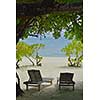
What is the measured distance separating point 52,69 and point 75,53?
155mm

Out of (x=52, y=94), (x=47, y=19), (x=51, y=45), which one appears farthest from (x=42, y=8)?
(x=52, y=94)

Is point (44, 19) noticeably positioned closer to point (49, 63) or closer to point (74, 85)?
point (49, 63)

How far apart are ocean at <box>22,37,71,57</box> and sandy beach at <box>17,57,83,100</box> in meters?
0.02

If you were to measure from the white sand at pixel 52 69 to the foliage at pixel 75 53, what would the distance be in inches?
1.2

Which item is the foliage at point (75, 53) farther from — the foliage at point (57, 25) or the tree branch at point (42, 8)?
the tree branch at point (42, 8)

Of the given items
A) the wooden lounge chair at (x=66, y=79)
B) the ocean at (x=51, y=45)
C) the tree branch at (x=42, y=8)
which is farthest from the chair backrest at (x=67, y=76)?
the tree branch at (x=42, y=8)

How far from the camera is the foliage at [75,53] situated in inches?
82.6

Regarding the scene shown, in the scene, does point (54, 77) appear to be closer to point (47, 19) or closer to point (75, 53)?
point (75, 53)

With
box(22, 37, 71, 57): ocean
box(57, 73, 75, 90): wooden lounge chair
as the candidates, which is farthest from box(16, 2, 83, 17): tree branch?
box(57, 73, 75, 90): wooden lounge chair

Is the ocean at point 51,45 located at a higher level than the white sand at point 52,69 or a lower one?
higher

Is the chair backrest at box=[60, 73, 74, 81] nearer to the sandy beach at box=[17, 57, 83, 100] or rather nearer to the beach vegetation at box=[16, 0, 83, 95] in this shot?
the sandy beach at box=[17, 57, 83, 100]

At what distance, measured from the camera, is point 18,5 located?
84.0 inches
